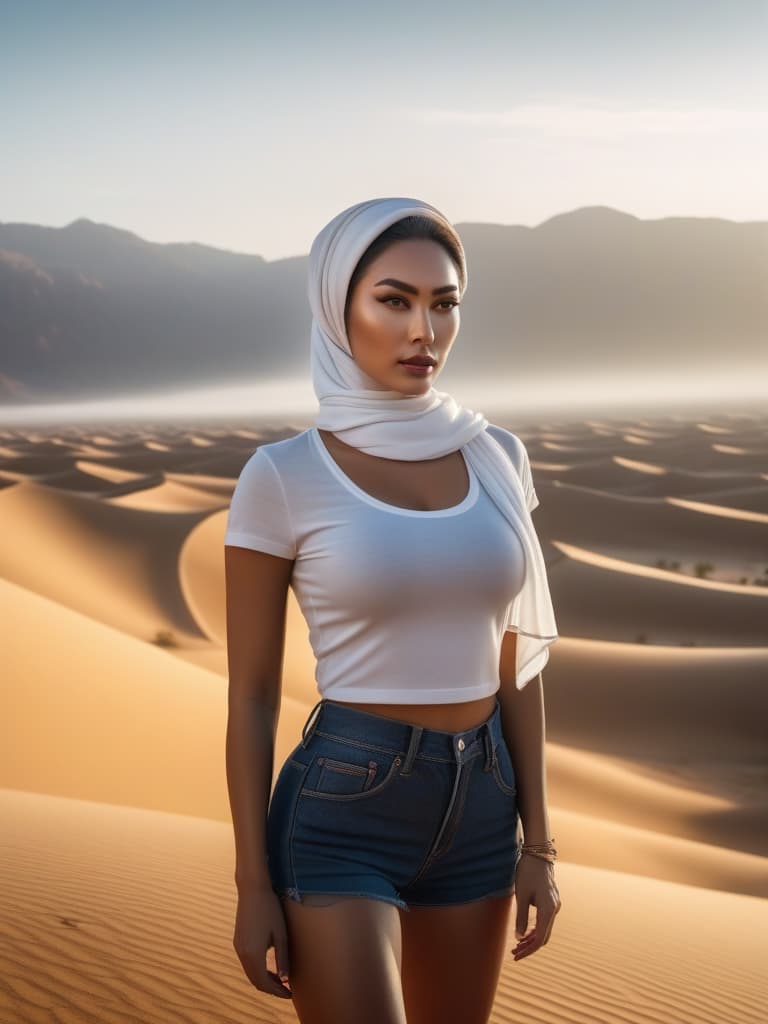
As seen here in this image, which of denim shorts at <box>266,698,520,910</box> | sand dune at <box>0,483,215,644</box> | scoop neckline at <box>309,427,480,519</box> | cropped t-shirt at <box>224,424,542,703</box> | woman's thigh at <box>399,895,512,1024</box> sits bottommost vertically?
sand dune at <box>0,483,215,644</box>

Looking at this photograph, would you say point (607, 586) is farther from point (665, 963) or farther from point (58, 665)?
point (665, 963)

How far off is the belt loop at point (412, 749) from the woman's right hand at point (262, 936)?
318 millimetres

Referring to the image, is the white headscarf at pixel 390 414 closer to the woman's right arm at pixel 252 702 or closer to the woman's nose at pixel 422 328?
the woman's nose at pixel 422 328

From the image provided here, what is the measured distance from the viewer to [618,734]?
1245 cm

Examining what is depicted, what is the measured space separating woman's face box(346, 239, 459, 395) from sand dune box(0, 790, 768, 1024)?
2198 mm

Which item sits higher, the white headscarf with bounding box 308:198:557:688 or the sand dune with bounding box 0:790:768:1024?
the white headscarf with bounding box 308:198:557:688

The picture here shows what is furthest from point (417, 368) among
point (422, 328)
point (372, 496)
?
point (372, 496)

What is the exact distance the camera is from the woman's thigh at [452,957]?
2268 mm

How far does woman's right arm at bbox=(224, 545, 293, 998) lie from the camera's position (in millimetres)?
2125

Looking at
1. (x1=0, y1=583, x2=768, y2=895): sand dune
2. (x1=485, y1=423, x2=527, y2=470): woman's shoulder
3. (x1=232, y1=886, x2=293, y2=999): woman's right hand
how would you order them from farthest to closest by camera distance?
1. (x1=0, y1=583, x2=768, y2=895): sand dune
2. (x1=485, y1=423, x2=527, y2=470): woman's shoulder
3. (x1=232, y1=886, x2=293, y2=999): woman's right hand

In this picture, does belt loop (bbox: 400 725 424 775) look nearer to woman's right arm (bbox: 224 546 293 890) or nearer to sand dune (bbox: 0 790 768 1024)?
woman's right arm (bbox: 224 546 293 890)

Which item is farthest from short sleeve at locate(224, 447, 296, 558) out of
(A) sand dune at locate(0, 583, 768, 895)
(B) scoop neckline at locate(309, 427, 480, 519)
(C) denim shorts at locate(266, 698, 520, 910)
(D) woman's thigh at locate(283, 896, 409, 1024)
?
(A) sand dune at locate(0, 583, 768, 895)

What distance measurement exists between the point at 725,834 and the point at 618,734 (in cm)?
304

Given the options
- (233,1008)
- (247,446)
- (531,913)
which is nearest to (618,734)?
(233,1008)
